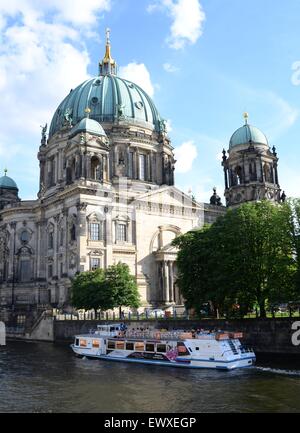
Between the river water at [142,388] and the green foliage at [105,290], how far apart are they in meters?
15.8

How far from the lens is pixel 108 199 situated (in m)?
69.9

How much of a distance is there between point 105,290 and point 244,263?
19988mm

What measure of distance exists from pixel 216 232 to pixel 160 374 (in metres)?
16.5

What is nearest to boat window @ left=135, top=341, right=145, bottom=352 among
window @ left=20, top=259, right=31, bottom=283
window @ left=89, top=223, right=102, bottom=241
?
window @ left=89, top=223, right=102, bottom=241

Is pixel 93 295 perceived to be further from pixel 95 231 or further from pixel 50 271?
pixel 50 271

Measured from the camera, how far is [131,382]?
103 ft

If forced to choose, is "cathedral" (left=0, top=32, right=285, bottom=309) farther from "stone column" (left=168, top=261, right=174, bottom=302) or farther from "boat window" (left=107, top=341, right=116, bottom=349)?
"boat window" (left=107, top=341, right=116, bottom=349)

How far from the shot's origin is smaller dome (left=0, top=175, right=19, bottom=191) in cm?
9922

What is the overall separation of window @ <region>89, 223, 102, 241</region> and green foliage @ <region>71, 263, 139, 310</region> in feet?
26.8

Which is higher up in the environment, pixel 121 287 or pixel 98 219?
pixel 98 219

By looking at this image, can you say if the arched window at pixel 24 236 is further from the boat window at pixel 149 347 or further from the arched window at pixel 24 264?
the boat window at pixel 149 347

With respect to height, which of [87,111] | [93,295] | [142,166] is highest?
[87,111]

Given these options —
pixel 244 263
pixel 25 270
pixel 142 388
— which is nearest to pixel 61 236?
pixel 25 270
